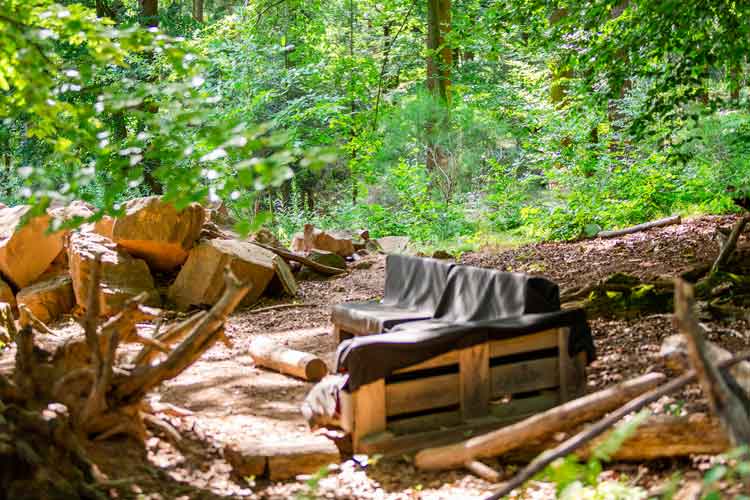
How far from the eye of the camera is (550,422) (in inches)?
198

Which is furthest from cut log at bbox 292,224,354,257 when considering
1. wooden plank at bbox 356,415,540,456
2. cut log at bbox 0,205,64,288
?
wooden plank at bbox 356,415,540,456

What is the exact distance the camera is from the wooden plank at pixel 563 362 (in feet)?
20.9

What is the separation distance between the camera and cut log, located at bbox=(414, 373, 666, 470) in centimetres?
500

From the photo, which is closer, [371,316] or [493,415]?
[493,415]

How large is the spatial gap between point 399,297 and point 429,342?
3058mm

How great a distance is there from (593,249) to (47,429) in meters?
9.75

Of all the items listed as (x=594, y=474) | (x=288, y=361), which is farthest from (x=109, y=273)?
(x=594, y=474)

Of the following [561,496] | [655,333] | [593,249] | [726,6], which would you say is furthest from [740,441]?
[593,249]

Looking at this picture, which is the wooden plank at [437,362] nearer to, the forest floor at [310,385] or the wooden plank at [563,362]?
the forest floor at [310,385]

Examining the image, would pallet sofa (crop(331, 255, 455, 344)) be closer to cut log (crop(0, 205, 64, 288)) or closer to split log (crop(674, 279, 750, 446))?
split log (crop(674, 279, 750, 446))

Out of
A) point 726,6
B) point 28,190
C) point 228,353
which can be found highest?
point 726,6

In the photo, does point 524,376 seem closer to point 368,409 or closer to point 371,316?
point 368,409

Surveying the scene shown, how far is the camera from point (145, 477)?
187 inches

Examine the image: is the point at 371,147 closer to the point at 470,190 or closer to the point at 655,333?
the point at 470,190
